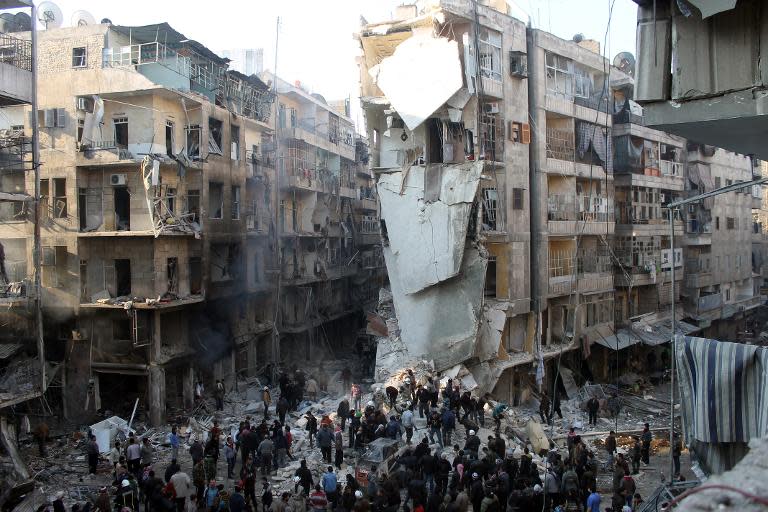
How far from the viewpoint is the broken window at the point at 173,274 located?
27562mm

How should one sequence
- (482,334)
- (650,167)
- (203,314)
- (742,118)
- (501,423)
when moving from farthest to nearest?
1. (650,167)
2. (203,314)
3. (482,334)
4. (501,423)
5. (742,118)

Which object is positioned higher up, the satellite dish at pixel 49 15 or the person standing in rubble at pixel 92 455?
the satellite dish at pixel 49 15

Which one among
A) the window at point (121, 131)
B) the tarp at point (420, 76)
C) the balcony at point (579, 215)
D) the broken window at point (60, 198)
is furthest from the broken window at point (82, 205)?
the balcony at point (579, 215)

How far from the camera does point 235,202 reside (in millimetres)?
32438

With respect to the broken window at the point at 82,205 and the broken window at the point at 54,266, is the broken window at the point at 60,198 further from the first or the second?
the broken window at the point at 54,266

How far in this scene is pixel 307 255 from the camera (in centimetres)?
4009

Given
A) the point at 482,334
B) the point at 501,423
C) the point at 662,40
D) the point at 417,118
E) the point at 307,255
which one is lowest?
the point at 501,423

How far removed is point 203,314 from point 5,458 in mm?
12487

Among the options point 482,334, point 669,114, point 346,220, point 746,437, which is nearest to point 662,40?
point 669,114

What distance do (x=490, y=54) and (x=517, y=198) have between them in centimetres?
605

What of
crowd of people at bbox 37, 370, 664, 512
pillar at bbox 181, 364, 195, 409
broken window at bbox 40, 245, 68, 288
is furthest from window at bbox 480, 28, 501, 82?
broken window at bbox 40, 245, 68, 288

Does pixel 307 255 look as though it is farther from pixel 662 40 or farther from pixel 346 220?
pixel 662 40

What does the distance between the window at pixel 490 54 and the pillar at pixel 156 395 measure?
17.2 metres

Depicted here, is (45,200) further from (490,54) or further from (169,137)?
(490,54)
